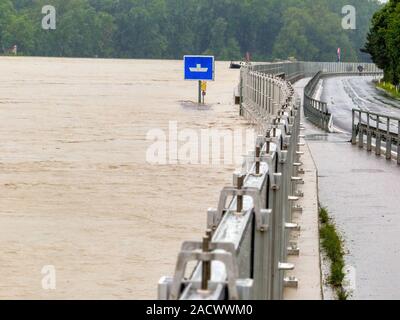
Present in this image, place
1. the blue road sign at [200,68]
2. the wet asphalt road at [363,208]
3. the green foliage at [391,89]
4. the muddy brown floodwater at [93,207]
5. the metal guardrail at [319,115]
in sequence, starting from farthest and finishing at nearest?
the green foliage at [391,89] < the blue road sign at [200,68] < the metal guardrail at [319,115] < the muddy brown floodwater at [93,207] < the wet asphalt road at [363,208]

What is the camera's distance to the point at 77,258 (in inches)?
540

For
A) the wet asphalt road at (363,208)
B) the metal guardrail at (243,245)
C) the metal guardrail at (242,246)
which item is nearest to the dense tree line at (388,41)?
the wet asphalt road at (363,208)

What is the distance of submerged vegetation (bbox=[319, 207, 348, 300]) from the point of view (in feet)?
36.7

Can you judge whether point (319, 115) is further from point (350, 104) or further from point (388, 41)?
point (388, 41)

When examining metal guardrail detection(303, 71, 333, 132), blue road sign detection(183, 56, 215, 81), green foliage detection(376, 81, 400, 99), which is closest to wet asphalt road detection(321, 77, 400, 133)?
metal guardrail detection(303, 71, 333, 132)

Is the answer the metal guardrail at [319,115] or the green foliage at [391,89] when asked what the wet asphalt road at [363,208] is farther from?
the green foliage at [391,89]

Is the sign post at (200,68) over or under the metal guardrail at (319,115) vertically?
over

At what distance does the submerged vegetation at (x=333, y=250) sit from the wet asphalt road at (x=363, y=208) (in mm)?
96

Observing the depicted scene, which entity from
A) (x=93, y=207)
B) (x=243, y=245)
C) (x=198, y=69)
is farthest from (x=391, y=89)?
(x=243, y=245)

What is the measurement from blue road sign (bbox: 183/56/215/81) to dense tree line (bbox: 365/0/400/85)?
82.3 ft

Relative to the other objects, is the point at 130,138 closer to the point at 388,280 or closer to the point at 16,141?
the point at 16,141

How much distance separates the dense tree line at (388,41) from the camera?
76312mm

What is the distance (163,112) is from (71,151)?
19.5m

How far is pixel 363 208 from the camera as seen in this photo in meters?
16.8
